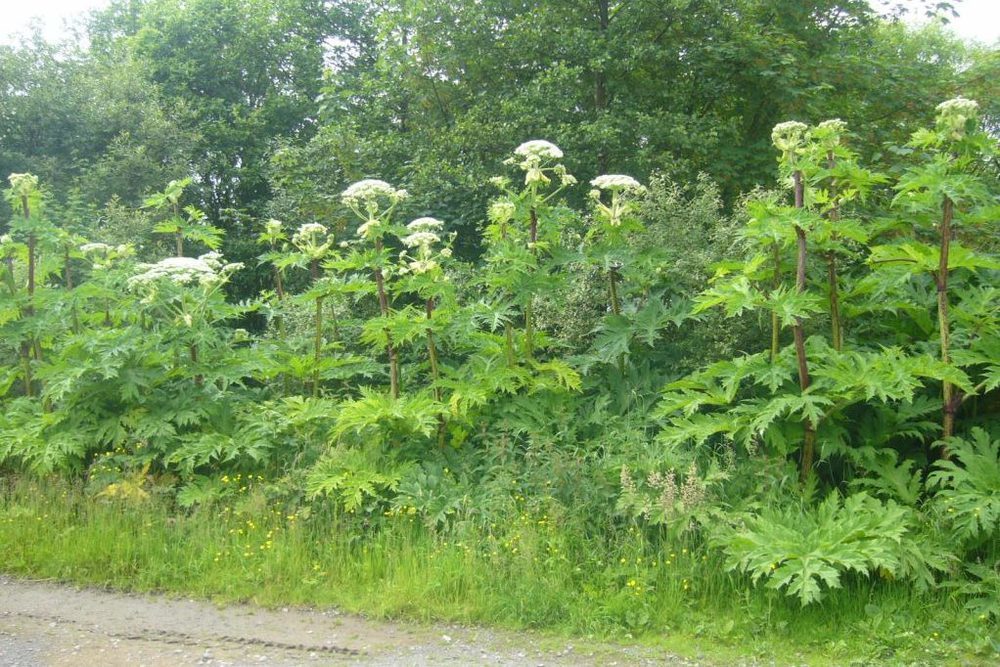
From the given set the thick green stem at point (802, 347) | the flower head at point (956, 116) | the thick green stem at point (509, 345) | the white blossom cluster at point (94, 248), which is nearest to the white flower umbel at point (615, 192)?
the thick green stem at point (509, 345)

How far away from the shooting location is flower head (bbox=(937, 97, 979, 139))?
5.67m

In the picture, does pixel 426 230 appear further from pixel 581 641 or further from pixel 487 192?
pixel 487 192

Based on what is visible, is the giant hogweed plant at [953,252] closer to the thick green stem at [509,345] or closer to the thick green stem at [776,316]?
the thick green stem at [776,316]

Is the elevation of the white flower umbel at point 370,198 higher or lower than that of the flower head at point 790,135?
lower

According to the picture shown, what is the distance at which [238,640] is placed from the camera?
5340 millimetres

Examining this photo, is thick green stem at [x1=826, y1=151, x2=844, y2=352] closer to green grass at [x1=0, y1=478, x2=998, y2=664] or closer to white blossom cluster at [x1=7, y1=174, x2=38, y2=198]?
green grass at [x1=0, y1=478, x2=998, y2=664]

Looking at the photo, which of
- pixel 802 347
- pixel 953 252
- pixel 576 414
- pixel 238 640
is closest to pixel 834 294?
pixel 802 347

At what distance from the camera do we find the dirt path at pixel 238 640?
16.4 ft

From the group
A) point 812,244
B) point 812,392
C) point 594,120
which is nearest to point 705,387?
point 812,392

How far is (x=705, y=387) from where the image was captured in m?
6.46

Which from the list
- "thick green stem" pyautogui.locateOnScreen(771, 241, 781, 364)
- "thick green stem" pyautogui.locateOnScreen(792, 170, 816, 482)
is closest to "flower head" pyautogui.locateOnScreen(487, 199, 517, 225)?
"thick green stem" pyautogui.locateOnScreen(771, 241, 781, 364)

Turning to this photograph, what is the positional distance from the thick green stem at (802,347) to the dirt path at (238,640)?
6.81ft

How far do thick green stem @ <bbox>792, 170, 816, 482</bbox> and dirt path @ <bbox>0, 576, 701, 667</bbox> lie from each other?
6.81ft

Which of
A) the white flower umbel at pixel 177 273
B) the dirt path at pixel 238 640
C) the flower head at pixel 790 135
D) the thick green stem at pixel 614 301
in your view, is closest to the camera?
the dirt path at pixel 238 640
